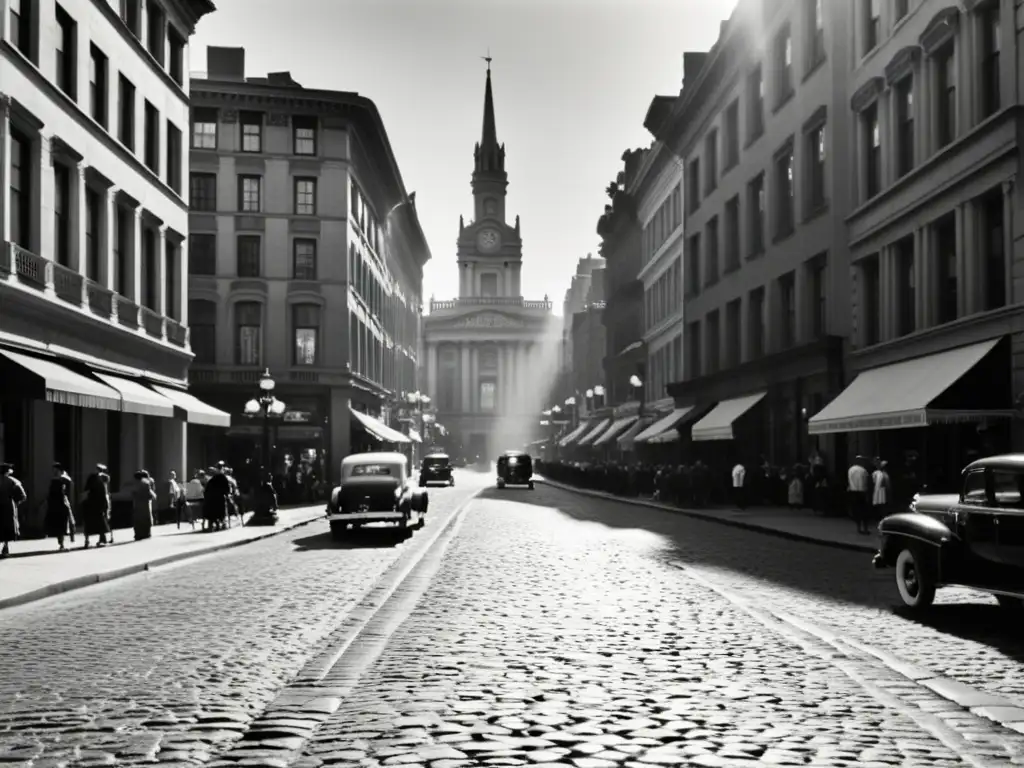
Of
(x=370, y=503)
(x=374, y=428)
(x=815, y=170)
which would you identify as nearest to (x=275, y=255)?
(x=374, y=428)

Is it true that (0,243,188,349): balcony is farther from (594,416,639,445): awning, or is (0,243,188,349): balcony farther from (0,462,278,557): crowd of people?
(594,416,639,445): awning

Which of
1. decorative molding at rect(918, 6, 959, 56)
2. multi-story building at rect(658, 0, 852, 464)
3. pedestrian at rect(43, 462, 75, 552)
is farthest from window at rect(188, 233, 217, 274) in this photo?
decorative molding at rect(918, 6, 959, 56)

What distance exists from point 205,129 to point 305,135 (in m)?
4.25

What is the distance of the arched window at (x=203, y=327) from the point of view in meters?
54.5

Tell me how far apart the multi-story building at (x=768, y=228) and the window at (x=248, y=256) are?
1867 cm

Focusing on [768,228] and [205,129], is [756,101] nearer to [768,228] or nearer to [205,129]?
[768,228]

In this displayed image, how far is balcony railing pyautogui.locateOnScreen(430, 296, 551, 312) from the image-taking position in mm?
158750

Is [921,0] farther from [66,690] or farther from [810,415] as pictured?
[66,690]

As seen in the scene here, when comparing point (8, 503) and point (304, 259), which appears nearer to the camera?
point (8, 503)

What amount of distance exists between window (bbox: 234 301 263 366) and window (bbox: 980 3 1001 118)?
1431 inches

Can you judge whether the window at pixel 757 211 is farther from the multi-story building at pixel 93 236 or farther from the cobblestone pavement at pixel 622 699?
the cobblestone pavement at pixel 622 699

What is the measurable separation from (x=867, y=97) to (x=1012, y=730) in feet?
87.9

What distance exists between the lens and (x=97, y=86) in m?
30.9

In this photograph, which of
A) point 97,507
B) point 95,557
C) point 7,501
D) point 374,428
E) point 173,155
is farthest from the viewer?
point 374,428
